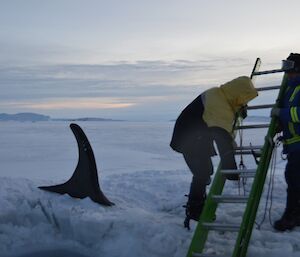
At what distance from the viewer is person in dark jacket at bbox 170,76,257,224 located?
16.8 feet

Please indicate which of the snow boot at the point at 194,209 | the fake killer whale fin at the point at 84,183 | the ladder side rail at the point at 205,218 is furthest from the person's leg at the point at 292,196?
the fake killer whale fin at the point at 84,183

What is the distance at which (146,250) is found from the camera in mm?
5031

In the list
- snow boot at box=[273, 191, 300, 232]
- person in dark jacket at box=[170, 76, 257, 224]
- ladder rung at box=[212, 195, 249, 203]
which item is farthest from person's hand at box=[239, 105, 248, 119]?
ladder rung at box=[212, 195, 249, 203]

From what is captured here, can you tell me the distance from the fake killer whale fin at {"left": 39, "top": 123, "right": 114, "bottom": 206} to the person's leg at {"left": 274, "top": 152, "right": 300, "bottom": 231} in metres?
2.32

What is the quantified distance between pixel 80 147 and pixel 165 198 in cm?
166

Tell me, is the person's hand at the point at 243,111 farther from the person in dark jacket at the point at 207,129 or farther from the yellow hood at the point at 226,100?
the yellow hood at the point at 226,100

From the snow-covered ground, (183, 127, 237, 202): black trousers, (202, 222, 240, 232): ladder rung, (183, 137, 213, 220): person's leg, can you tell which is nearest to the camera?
(202, 222, 240, 232): ladder rung

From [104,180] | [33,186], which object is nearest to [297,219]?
[33,186]

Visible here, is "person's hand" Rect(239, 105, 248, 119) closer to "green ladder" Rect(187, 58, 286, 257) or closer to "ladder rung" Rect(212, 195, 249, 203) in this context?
"green ladder" Rect(187, 58, 286, 257)

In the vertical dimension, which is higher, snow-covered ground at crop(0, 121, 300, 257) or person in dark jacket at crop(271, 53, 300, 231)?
person in dark jacket at crop(271, 53, 300, 231)

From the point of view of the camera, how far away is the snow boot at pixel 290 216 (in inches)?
208

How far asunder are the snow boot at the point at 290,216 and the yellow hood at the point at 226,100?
1093 millimetres

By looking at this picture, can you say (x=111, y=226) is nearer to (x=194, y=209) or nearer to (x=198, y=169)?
(x=194, y=209)

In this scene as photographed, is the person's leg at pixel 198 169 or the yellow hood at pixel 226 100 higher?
the yellow hood at pixel 226 100
